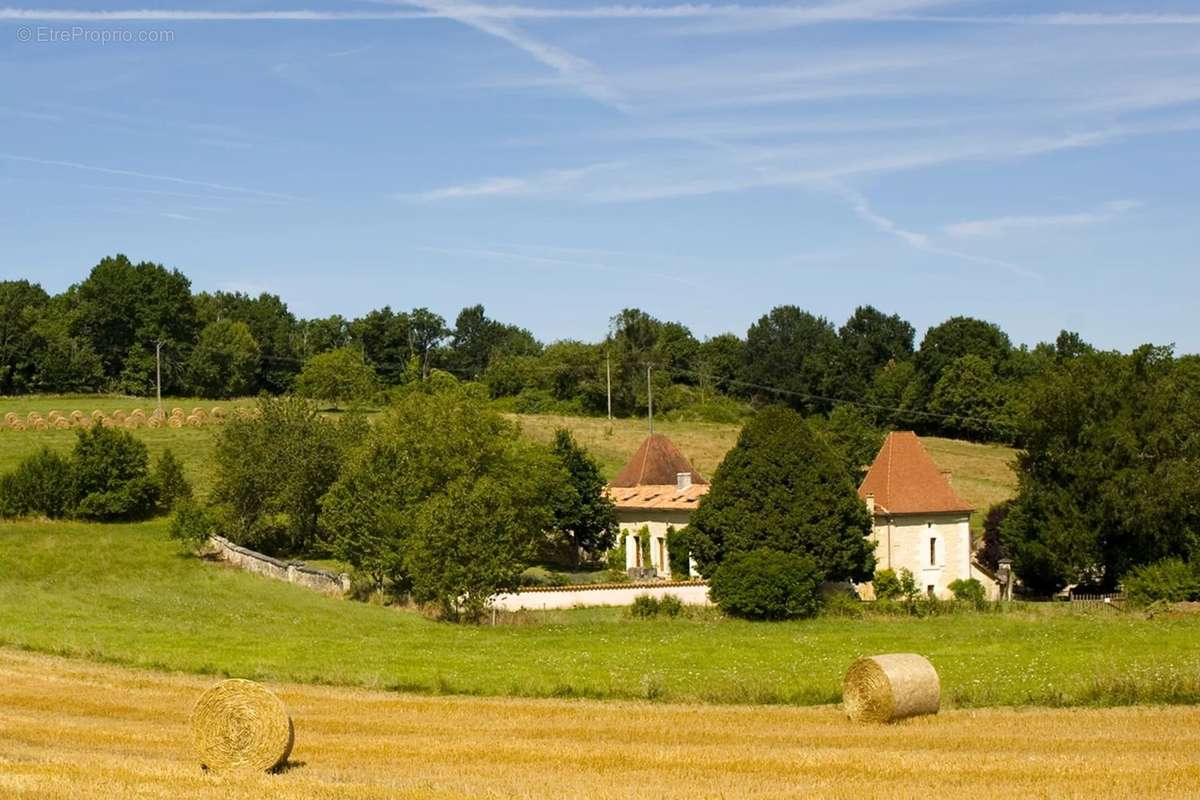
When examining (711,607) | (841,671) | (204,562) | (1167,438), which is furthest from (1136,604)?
(204,562)

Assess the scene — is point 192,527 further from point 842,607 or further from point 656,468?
point 842,607

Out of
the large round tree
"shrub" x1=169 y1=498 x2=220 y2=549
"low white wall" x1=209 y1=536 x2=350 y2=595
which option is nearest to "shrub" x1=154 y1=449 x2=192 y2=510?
"shrub" x1=169 y1=498 x2=220 y2=549

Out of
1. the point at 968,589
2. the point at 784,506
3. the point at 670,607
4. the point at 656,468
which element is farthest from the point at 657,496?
the point at 670,607

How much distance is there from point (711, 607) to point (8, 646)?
22235 millimetres

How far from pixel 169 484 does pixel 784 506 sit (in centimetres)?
2945

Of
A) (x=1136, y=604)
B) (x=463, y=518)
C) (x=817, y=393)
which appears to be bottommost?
(x=1136, y=604)

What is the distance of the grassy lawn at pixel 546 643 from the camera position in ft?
87.8

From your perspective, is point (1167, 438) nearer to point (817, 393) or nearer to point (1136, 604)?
point (1136, 604)

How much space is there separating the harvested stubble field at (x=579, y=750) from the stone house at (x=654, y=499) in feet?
109

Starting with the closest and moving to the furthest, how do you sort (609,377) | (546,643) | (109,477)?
(546,643) → (109,477) → (609,377)

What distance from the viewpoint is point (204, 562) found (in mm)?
51812

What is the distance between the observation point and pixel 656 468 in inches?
2613

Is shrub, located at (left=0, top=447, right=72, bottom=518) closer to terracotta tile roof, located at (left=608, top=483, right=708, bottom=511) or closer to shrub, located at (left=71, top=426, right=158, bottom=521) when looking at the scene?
shrub, located at (left=71, top=426, right=158, bottom=521)

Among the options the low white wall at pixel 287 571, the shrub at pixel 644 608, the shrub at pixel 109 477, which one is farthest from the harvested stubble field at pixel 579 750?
the shrub at pixel 109 477
